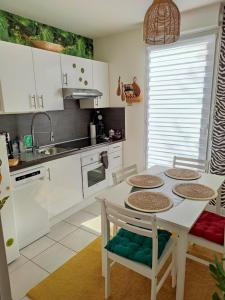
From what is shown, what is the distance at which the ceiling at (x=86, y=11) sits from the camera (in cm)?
219

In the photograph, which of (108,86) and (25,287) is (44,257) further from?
(108,86)

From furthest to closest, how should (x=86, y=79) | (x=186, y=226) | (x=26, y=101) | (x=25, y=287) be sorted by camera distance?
(x=86, y=79) → (x=26, y=101) → (x=25, y=287) → (x=186, y=226)

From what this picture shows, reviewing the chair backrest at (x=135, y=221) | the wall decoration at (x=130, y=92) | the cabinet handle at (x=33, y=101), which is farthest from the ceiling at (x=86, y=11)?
the chair backrest at (x=135, y=221)

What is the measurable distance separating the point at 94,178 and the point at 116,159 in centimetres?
54

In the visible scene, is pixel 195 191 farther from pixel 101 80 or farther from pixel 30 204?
pixel 101 80

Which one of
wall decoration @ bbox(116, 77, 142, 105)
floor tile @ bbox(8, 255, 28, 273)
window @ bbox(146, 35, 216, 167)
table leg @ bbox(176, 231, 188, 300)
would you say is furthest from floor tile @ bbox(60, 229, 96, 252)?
wall decoration @ bbox(116, 77, 142, 105)

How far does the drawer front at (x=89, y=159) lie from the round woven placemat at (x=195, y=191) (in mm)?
1396

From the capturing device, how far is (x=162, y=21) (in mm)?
1564

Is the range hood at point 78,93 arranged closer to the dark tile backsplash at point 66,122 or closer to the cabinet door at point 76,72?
the cabinet door at point 76,72

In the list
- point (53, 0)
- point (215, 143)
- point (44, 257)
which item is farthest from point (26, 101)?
point (215, 143)

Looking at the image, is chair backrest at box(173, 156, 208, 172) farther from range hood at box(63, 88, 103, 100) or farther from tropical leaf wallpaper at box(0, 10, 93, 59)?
tropical leaf wallpaper at box(0, 10, 93, 59)

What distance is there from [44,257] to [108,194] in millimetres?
991

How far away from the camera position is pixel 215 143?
2615 millimetres

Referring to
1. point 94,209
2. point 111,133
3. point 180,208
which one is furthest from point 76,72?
point 180,208
